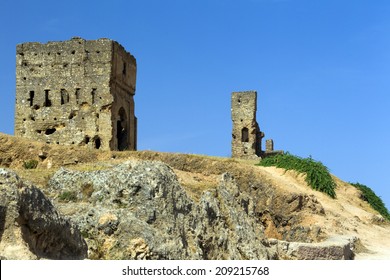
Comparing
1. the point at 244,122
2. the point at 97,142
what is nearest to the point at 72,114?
the point at 97,142

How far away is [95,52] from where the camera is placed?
118 feet

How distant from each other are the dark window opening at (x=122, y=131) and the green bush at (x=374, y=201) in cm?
1190

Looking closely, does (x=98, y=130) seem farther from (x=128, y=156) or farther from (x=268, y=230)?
(x=268, y=230)

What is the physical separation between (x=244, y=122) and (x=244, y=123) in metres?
0.07

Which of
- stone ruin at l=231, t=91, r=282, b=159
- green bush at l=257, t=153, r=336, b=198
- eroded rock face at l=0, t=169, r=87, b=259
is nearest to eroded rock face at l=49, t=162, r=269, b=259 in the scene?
eroded rock face at l=0, t=169, r=87, b=259

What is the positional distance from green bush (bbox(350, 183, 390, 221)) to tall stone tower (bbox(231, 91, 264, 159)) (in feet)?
47.2

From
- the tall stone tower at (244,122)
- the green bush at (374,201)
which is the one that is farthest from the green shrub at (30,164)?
the tall stone tower at (244,122)

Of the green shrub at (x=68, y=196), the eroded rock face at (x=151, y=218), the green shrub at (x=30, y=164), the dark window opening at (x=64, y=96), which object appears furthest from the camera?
the dark window opening at (x=64, y=96)

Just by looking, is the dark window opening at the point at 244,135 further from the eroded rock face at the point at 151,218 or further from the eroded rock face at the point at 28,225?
the eroded rock face at the point at 28,225

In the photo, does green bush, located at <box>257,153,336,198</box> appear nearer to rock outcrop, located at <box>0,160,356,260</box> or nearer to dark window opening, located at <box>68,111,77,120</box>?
dark window opening, located at <box>68,111,77,120</box>

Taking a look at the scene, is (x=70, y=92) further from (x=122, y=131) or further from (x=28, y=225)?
(x=28, y=225)

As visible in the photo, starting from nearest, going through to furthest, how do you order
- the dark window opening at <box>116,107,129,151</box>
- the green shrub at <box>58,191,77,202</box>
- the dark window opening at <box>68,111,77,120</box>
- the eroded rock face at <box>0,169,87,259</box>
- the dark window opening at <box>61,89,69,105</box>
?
the eroded rock face at <box>0,169,87,259</box> → the green shrub at <box>58,191,77,202</box> → the dark window opening at <box>68,111,77,120</box> → the dark window opening at <box>61,89,69,105</box> → the dark window opening at <box>116,107,129,151</box>

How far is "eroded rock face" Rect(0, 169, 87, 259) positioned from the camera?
6.54 meters

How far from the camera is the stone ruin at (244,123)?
48.8 m
